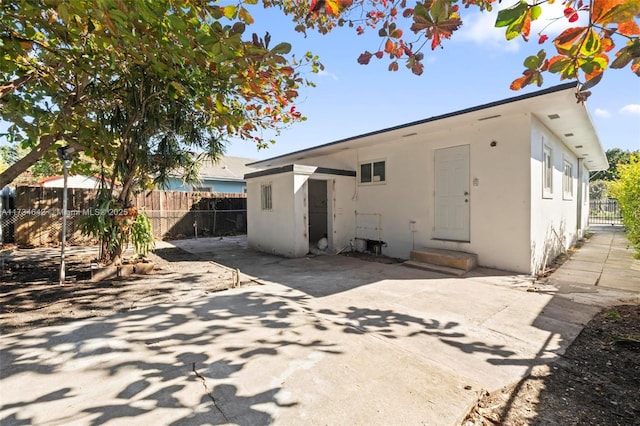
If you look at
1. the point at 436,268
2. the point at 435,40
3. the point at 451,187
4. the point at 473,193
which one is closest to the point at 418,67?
the point at 435,40

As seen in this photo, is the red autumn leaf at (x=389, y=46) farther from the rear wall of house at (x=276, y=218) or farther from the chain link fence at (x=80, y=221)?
the chain link fence at (x=80, y=221)

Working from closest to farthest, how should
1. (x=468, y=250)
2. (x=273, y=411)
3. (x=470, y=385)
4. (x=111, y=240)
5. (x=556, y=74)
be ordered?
(x=556, y=74) < (x=273, y=411) < (x=470, y=385) < (x=111, y=240) < (x=468, y=250)

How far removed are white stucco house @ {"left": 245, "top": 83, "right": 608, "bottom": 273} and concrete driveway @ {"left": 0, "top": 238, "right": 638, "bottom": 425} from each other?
194cm

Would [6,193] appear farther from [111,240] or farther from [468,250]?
[468,250]

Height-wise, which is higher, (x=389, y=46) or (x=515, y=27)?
(x=389, y=46)

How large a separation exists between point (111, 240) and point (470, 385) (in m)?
6.05

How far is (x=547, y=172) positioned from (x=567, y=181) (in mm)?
3360

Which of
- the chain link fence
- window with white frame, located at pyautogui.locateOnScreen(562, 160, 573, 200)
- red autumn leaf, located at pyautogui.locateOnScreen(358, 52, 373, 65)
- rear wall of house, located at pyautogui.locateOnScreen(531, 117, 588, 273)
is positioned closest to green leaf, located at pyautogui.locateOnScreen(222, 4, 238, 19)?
red autumn leaf, located at pyautogui.locateOnScreen(358, 52, 373, 65)

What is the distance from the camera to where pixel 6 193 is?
29.7ft

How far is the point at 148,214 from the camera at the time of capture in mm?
11328

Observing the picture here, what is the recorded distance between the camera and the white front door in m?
6.54

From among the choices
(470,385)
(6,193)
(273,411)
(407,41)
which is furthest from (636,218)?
(6,193)

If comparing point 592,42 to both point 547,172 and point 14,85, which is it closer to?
point 14,85

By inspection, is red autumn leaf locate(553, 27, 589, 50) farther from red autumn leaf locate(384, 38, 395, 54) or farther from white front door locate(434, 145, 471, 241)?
white front door locate(434, 145, 471, 241)
